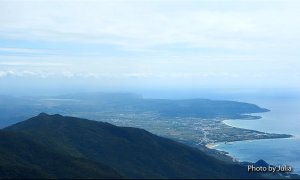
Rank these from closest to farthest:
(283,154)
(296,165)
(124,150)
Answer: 1. (124,150)
2. (296,165)
3. (283,154)

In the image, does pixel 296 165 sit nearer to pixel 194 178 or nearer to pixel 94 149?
pixel 194 178

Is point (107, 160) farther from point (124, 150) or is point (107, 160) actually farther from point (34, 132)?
point (34, 132)

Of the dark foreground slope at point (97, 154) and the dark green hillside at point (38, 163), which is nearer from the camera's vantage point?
the dark green hillside at point (38, 163)

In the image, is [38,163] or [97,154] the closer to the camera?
[38,163]

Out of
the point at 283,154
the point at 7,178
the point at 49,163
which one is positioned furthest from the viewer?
the point at 283,154

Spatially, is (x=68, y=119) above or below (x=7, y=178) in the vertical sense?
above

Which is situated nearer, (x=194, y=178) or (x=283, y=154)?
(x=194, y=178)

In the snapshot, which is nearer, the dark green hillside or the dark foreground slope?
the dark green hillside

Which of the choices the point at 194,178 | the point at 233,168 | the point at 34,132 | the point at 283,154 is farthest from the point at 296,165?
the point at 34,132
